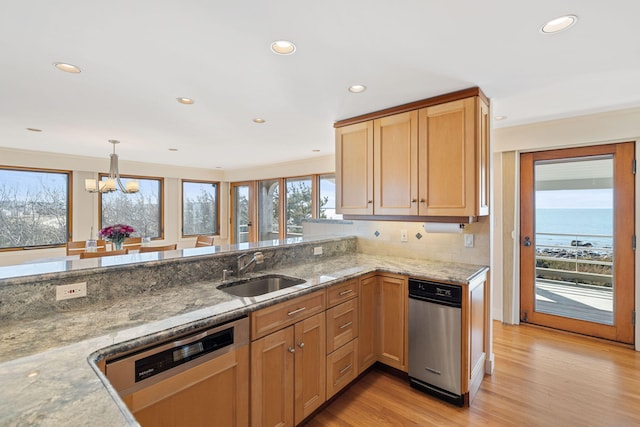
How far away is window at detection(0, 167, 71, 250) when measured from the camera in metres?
4.65

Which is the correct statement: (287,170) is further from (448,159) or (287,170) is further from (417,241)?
(448,159)

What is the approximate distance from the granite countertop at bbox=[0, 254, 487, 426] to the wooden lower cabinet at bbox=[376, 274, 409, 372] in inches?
16.7

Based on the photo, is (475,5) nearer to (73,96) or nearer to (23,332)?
(23,332)

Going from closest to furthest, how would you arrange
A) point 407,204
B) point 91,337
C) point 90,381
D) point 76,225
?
1. point 90,381
2. point 91,337
3. point 407,204
4. point 76,225

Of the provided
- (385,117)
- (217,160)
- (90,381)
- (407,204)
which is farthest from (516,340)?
(217,160)

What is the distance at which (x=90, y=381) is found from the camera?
91 centimetres

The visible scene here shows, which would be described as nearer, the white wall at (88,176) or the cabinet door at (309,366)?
the cabinet door at (309,366)

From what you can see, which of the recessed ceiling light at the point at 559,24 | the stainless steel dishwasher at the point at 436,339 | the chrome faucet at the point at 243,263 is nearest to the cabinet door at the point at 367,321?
the stainless steel dishwasher at the point at 436,339

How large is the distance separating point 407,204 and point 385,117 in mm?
843

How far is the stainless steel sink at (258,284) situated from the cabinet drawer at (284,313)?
233mm

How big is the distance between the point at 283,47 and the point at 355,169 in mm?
1525

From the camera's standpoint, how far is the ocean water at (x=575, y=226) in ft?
10.4

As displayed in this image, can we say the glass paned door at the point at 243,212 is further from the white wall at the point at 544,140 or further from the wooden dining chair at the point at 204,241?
the white wall at the point at 544,140

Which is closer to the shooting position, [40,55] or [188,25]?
[188,25]
